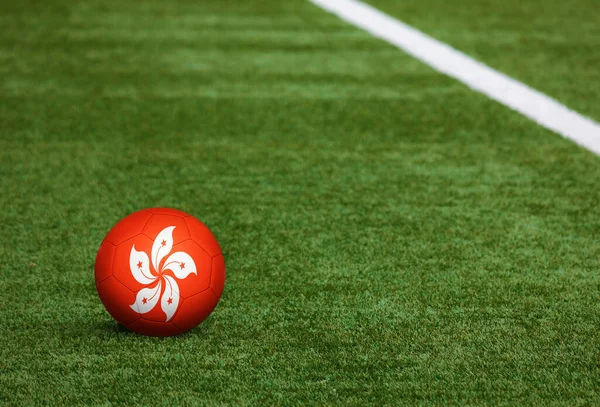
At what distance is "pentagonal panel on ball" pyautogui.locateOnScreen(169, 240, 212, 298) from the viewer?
3.04 m

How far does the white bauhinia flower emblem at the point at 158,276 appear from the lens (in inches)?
119

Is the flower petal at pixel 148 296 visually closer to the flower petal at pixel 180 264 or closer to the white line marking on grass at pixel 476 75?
the flower petal at pixel 180 264

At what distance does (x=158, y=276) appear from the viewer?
9.95ft

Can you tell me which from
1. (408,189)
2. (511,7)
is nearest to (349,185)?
(408,189)

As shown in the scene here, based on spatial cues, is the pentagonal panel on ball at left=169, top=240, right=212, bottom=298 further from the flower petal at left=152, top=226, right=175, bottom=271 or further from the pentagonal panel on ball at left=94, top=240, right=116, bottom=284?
the pentagonal panel on ball at left=94, top=240, right=116, bottom=284

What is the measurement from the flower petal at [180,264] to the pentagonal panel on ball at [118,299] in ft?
0.60

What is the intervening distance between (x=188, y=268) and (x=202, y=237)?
7.2 inches

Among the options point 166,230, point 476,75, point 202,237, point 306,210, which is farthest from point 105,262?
point 476,75

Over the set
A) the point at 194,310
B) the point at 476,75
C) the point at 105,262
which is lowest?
the point at 194,310

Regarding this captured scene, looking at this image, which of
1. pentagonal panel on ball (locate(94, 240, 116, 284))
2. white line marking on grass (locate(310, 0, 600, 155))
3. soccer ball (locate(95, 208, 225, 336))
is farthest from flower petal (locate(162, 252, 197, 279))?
white line marking on grass (locate(310, 0, 600, 155))

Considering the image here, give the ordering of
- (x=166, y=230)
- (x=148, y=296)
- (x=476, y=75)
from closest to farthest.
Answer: (x=148, y=296)
(x=166, y=230)
(x=476, y=75)

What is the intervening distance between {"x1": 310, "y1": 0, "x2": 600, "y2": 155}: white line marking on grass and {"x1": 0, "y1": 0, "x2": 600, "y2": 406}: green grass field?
16 centimetres

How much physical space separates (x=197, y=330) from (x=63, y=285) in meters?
0.81

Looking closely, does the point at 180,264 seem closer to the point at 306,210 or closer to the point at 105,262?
the point at 105,262
